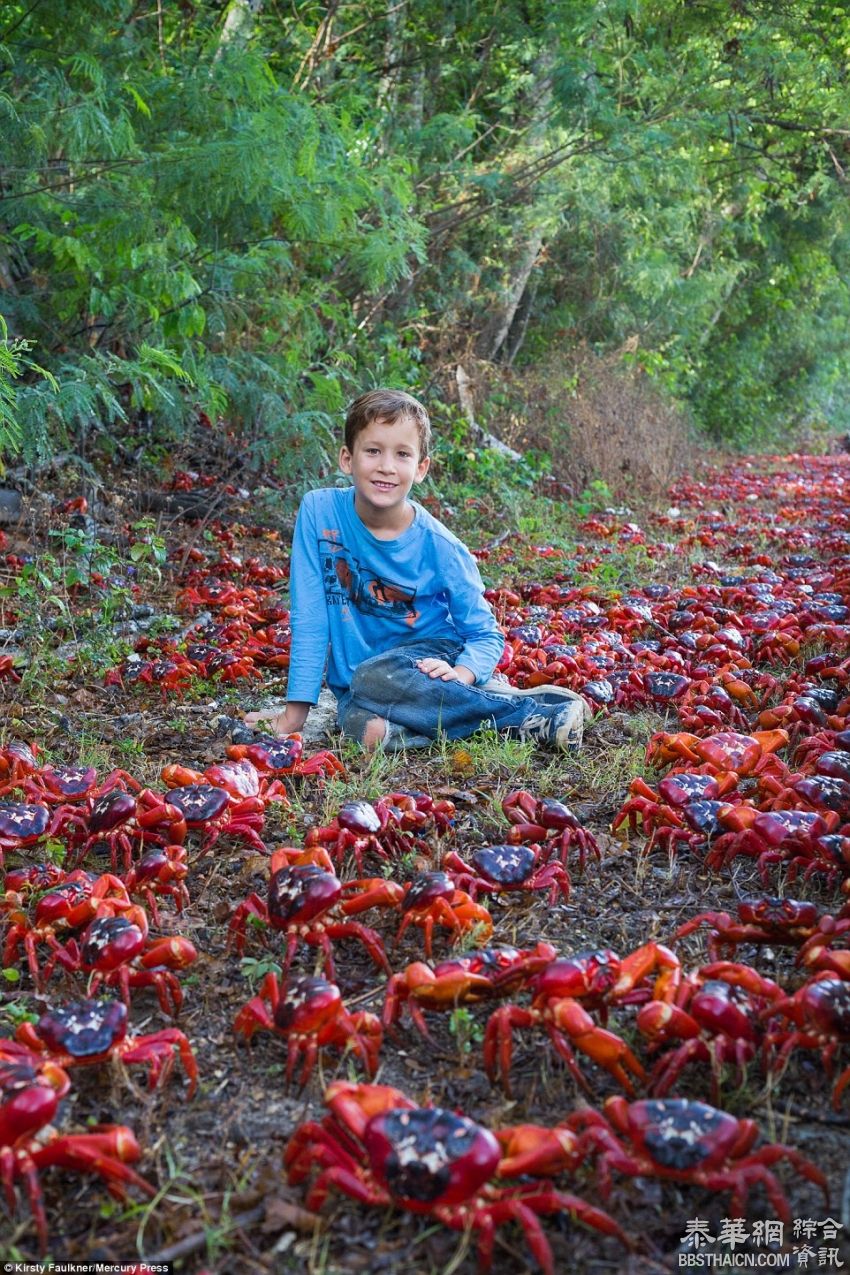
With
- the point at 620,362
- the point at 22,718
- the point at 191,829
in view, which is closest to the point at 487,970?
the point at 191,829

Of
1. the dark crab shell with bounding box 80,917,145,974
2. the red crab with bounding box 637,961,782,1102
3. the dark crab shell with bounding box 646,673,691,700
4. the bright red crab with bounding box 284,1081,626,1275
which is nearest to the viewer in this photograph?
the bright red crab with bounding box 284,1081,626,1275

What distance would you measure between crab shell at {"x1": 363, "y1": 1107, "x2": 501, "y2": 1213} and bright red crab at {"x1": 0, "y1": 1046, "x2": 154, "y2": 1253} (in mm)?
462

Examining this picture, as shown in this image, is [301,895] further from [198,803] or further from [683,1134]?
[683,1134]

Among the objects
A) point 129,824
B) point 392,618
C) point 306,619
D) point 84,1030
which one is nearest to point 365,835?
point 129,824

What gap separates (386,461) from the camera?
14.4 feet

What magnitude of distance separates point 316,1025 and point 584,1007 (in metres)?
0.58

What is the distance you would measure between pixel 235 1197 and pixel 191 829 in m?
1.57

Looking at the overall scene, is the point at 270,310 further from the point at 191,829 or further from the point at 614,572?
the point at 191,829

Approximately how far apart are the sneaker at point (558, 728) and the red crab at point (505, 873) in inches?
53.7

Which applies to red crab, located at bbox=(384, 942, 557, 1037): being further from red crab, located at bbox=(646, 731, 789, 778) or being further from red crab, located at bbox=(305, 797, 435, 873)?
red crab, located at bbox=(646, 731, 789, 778)

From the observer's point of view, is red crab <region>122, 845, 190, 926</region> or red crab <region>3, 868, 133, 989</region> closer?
red crab <region>3, 868, 133, 989</region>

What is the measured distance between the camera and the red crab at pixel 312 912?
253cm

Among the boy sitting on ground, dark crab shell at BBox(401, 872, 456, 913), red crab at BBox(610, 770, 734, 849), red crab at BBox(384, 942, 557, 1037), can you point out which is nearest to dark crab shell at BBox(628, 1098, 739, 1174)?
red crab at BBox(384, 942, 557, 1037)

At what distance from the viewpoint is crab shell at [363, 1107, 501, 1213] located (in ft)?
5.76
